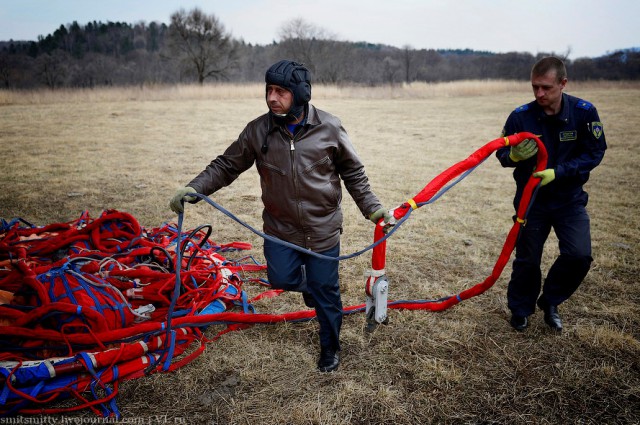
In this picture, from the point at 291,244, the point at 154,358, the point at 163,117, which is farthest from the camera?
the point at 163,117

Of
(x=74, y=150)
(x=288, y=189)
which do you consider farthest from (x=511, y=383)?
(x=74, y=150)

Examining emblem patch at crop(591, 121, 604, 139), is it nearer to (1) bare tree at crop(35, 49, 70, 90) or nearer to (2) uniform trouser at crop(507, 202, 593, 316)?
(2) uniform trouser at crop(507, 202, 593, 316)

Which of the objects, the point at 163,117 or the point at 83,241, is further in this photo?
the point at 163,117

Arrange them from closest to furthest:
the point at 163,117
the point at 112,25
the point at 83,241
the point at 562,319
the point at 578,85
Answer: the point at 562,319 → the point at 83,241 → the point at 163,117 → the point at 578,85 → the point at 112,25

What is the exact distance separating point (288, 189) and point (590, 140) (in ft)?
7.12

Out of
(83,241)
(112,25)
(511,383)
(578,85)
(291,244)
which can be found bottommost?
(511,383)

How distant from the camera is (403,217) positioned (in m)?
2.70

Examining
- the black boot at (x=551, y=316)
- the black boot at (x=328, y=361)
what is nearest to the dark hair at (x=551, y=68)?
the black boot at (x=551, y=316)

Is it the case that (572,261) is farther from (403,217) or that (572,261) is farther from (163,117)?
(163,117)

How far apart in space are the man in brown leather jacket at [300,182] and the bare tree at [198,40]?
43800 mm

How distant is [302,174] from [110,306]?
180 cm

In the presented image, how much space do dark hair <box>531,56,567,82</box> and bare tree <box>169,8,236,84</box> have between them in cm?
4400

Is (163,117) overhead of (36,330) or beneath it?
overhead

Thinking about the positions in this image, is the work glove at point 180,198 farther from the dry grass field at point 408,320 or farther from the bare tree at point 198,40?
the bare tree at point 198,40
